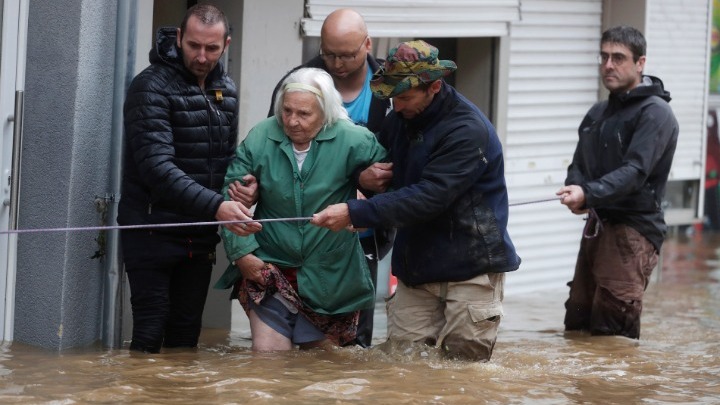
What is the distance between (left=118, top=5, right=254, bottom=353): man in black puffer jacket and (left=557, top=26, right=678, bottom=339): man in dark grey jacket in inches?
100.0

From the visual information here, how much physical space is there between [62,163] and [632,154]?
339 cm

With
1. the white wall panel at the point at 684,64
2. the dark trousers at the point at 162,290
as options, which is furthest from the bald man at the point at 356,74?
the white wall panel at the point at 684,64

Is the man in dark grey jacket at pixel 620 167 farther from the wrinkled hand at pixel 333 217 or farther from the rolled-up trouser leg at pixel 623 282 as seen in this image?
the wrinkled hand at pixel 333 217

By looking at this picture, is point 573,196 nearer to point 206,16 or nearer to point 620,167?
point 620,167

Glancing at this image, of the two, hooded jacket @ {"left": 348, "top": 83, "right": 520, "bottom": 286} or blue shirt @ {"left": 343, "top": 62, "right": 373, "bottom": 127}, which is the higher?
blue shirt @ {"left": 343, "top": 62, "right": 373, "bottom": 127}

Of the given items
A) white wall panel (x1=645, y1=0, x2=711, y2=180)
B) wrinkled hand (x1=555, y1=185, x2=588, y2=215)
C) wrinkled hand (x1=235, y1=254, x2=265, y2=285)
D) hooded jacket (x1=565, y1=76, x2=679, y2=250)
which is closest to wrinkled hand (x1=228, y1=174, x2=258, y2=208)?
wrinkled hand (x1=235, y1=254, x2=265, y2=285)

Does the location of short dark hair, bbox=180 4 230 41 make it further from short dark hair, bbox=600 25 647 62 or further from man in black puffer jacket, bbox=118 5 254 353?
short dark hair, bbox=600 25 647 62

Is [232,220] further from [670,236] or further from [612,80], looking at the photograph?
[670,236]

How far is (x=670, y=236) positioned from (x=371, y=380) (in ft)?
35.7

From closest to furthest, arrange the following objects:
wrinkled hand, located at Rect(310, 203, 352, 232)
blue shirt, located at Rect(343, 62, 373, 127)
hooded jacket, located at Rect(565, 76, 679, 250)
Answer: wrinkled hand, located at Rect(310, 203, 352, 232)
blue shirt, located at Rect(343, 62, 373, 127)
hooded jacket, located at Rect(565, 76, 679, 250)

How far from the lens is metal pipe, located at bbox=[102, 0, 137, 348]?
7.59m

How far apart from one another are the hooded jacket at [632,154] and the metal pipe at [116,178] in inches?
110

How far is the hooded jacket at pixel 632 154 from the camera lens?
832cm

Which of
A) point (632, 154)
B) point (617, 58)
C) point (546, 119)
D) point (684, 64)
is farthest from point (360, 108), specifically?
point (684, 64)
